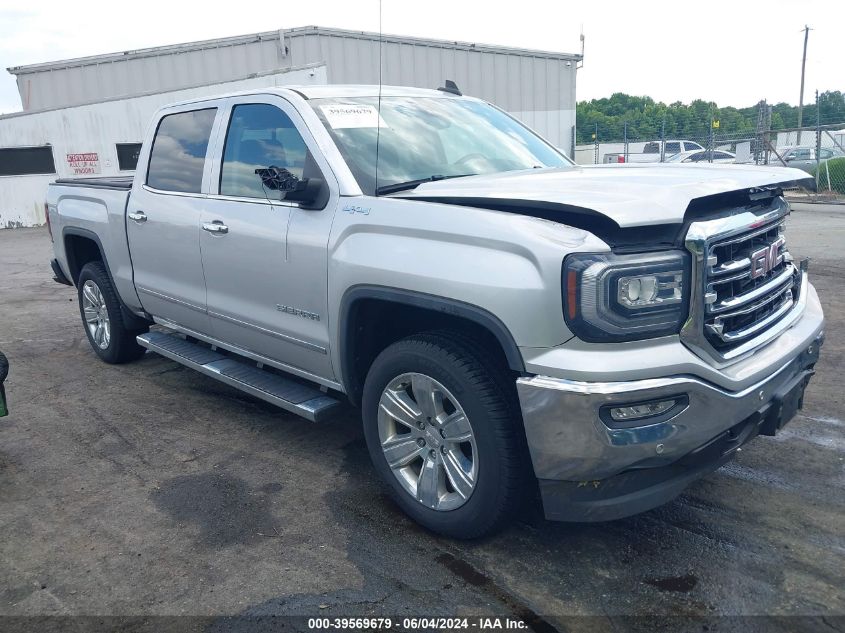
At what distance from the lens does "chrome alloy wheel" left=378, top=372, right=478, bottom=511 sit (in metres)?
3.07

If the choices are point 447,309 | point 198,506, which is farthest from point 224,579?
point 447,309

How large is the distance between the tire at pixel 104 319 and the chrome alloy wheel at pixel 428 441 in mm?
3425

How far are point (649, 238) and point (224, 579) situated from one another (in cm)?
214

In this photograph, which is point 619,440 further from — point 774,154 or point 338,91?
→ point 774,154

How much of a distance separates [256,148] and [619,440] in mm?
2709

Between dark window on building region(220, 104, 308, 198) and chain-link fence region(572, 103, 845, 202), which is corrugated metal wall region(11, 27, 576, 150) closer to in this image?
chain-link fence region(572, 103, 845, 202)

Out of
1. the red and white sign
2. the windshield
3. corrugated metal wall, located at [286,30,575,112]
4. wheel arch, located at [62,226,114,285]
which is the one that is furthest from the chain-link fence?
the red and white sign

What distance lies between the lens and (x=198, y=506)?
3650 millimetres

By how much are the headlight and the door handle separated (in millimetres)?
2326

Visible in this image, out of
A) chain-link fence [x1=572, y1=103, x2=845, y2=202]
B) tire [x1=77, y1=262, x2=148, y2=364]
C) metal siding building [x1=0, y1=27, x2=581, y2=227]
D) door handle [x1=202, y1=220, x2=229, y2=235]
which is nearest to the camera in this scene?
door handle [x1=202, y1=220, x2=229, y2=235]

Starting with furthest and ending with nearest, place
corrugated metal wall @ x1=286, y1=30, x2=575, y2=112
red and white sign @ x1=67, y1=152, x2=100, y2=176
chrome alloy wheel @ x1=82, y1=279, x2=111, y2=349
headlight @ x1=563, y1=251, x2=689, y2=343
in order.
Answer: corrugated metal wall @ x1=286, y1=30, x2=575, y2=112 < red and white sign @ x1=67, y1=152, x2=100, y2=176 < chrome alloy wheel @ x1=82, y1=279, x2=111, y2=349 < headlight @ x1=563, y1=251, x2=689, y2=343

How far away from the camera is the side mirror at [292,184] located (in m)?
3.53

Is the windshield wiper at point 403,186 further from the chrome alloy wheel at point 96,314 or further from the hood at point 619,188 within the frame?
the chrome alloy wheel at point 96,314

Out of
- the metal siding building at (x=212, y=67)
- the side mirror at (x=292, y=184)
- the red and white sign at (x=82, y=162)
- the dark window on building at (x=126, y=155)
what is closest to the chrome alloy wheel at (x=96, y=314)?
the side mirror at (x=292, y=184)
